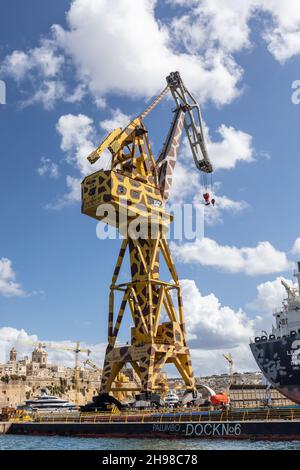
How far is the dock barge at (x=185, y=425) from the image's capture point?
36.6m

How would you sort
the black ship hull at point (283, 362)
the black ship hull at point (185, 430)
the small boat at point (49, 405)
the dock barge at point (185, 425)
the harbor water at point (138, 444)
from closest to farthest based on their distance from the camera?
the harbor water at point (138, 444) < the black ship hull at point (185, 430) < the dock barge at point (185, 425) < the black ship hull at point (283, 362) < the small boat at point (49, 405)

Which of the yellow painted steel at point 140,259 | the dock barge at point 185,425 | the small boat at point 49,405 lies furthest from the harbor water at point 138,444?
the small boat at point 49,405

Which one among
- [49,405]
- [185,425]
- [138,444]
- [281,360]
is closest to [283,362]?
[281,360]

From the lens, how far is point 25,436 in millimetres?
50656

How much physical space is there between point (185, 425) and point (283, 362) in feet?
44.9

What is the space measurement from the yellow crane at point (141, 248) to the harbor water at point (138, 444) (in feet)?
30.5

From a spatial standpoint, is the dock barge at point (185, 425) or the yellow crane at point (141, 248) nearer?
the dock barge at point (185, 425)

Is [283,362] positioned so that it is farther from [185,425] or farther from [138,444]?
[138,444]

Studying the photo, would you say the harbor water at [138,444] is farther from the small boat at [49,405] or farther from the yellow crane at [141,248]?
the small boat at [49,405]

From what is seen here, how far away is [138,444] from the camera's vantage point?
37312 millimetres

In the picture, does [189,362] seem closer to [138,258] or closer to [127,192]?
[138,258]

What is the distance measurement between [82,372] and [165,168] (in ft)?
451
